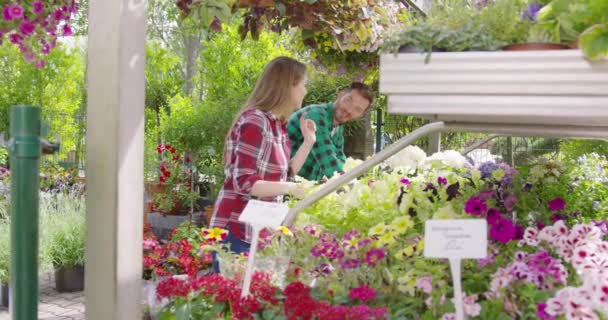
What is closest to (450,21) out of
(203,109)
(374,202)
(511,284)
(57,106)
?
(511,284)

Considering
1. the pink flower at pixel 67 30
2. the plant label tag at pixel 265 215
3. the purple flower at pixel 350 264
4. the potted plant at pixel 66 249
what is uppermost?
the pink flower at pixel 67 30

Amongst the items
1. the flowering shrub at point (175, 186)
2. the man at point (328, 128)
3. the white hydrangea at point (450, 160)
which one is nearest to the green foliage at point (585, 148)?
the flowering shrub at point (175, 186)

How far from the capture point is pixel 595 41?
1008 millimetres

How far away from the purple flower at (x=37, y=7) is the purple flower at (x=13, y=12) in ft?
0.15

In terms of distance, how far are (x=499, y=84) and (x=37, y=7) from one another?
5.83ft

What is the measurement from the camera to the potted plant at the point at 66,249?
4.61 m

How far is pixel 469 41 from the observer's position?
1.13 m

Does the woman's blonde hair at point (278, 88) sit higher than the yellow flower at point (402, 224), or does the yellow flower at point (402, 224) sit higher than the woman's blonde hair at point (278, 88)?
the woman's blonde hair at point (278, 88)

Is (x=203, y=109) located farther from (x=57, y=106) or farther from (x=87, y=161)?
(x=57, y=106)

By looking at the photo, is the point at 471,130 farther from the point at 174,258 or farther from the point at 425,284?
the point at 174,258

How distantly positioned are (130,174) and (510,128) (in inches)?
32.8

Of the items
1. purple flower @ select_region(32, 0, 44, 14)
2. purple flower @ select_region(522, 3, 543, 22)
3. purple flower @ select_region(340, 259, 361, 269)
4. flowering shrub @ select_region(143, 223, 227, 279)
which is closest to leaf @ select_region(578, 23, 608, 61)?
purple flower @ select_region(522, 3, 543, 22)

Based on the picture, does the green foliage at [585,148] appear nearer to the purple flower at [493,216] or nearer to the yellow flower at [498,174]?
the yellow flower at [498,174]

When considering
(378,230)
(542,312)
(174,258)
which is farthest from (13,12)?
(542,312)
